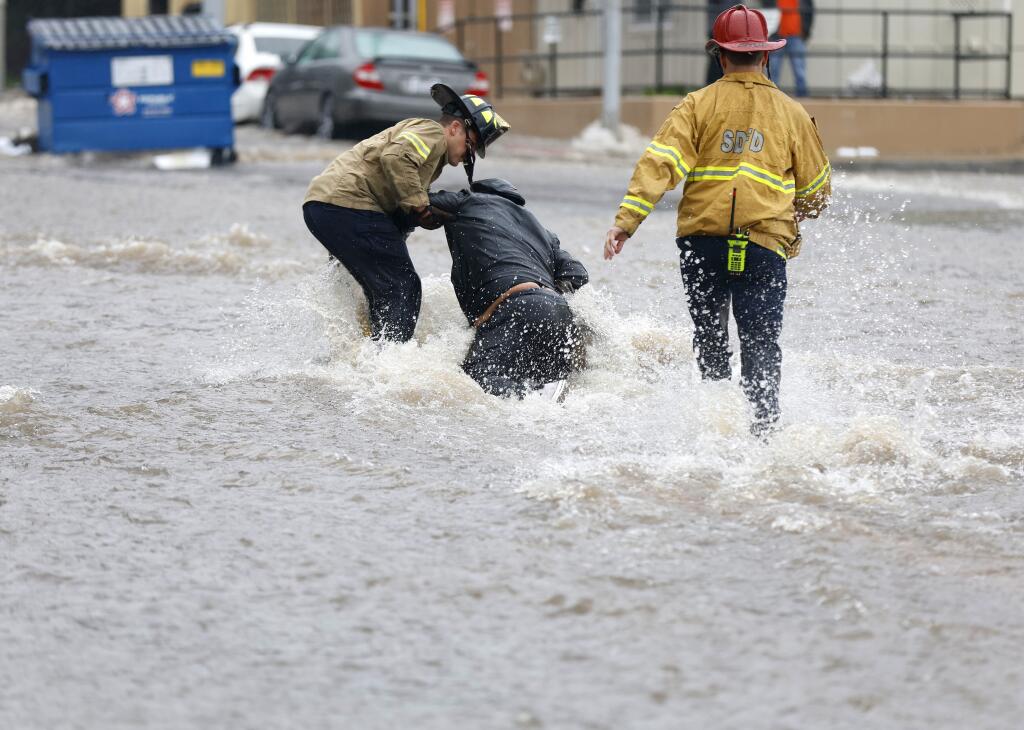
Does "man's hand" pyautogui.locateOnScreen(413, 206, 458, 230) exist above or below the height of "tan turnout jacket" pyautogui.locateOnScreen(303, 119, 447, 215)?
below

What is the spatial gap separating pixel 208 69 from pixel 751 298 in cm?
1301

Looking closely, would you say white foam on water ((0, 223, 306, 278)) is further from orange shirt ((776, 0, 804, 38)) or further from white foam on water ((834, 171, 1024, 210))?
orange shirt ((776, 0, 804, 38))

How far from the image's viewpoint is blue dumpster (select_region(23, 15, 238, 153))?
1752 cm

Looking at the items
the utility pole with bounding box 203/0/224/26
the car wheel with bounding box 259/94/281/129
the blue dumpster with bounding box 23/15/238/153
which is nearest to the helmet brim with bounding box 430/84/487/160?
the blue dumpster with bounding box 23/15/238/153

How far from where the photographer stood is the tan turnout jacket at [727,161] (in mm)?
5621

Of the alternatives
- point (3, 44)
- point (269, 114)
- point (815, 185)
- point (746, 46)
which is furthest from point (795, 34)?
point (3, 44)

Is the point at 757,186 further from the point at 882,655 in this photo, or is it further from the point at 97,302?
the point at 97,302

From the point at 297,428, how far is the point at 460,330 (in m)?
1.44

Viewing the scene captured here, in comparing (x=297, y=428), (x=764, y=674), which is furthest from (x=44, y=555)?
(x=764, y=674)

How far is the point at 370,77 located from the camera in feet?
63.7

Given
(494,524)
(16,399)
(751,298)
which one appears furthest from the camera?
(16,399)

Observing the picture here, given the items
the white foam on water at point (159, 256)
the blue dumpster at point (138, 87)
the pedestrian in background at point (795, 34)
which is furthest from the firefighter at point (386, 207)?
the pedestrian in background at point (795, 34)

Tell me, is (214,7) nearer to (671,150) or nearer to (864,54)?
(864,54)

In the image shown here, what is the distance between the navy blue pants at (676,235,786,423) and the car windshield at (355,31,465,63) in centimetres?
1446
